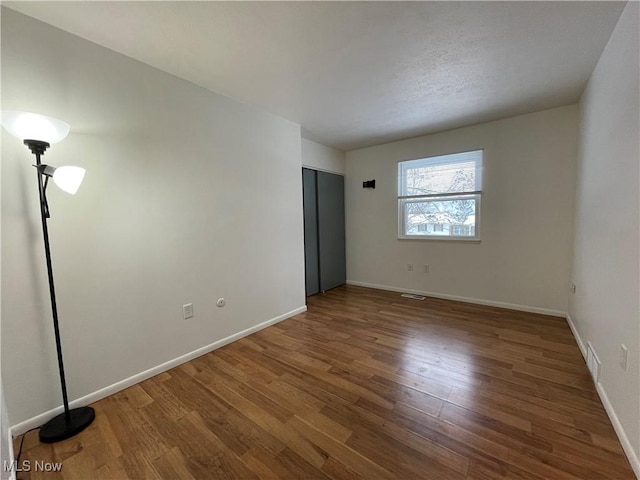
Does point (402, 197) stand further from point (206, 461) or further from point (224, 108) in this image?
point (206, 461)

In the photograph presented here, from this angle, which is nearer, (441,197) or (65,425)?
(65,425)

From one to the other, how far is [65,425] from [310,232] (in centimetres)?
315

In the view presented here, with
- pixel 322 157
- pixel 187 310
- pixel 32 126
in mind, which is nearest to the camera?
pixel 32 126

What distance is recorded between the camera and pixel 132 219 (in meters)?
1.98

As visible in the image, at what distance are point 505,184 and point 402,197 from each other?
4.43 ft

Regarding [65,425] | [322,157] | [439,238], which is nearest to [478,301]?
[439,238]

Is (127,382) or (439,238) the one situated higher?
(439,238)

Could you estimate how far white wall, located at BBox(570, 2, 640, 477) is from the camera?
1345 mm

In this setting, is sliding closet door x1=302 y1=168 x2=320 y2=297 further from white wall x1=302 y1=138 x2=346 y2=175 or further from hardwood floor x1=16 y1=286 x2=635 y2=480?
hardwood floor x1=16 y1=286 x2=635 y2=480

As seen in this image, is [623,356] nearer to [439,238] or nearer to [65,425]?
[439,238]

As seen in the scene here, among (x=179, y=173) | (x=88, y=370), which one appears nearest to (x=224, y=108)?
(x=179, y=173)

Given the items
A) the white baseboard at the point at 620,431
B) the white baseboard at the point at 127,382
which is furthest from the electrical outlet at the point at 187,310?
the white baseboard at the point at 620,431

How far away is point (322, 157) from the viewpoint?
432 cm

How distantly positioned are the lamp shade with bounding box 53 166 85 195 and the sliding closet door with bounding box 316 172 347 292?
3.12 meters
